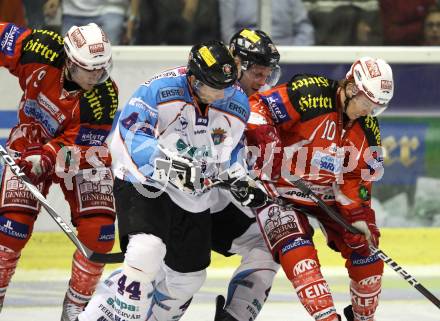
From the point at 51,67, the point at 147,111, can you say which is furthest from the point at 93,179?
the point at 147,111

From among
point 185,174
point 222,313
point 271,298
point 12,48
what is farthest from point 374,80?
point 271,298

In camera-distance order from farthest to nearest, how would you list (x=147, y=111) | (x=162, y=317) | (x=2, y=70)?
(x=2, y=70), (x=162, y=317), (x=147, y=111)

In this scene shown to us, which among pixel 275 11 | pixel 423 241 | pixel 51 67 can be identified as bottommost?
pixel 423 241

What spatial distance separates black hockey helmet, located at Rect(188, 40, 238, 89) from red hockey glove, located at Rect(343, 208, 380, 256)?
0.98 meters

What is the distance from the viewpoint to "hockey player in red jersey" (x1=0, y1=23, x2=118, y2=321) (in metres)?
5.57

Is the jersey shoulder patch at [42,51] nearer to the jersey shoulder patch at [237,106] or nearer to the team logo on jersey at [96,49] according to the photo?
the team logo on jersey at [96,49]

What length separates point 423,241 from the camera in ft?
24.7

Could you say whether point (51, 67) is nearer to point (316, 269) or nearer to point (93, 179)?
point (93, 179)

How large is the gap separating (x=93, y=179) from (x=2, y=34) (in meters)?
0.81

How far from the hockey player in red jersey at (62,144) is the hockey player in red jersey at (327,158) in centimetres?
78

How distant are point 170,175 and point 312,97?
2.85 ft

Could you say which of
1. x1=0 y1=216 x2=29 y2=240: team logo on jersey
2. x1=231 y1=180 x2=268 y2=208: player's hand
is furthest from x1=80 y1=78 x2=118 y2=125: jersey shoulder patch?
x1=231 y1=180 x2=268 y2=208: player's hand

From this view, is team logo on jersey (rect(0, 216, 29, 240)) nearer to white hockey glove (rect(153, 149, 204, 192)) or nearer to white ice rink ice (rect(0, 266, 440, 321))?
white ice rink ice (rect(0, 266, 440, 321))

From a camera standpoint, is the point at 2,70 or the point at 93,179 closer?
the point at 93,179
